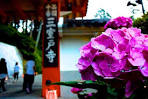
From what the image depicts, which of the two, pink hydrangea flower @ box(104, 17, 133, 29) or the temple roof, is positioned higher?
the temple roof

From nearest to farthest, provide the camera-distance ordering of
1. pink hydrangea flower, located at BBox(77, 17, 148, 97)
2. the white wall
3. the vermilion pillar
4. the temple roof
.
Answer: pink hydrangea flower, located at BBox(77, 17, 148, 97)
the temple roof
the vermilion pillar
the white wall

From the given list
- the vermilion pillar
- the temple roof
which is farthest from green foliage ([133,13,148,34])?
the vermilion pillar

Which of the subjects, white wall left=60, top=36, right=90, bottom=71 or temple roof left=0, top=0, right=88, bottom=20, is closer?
temple roof left=0, top=0, right=88, bottom=20

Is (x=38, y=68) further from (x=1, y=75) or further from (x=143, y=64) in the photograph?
(x=143, y=64)

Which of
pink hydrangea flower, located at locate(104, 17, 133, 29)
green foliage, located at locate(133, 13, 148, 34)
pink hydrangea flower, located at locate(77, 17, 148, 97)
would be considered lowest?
pink hydrangea flower, located at locate(77, 17, 148, 97)

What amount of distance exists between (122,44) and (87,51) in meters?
0.17

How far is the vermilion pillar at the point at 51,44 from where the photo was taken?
8727 millimetres

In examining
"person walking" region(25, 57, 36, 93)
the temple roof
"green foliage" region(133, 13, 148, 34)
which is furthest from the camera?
"person walking" region(25, 57, 36, 93)

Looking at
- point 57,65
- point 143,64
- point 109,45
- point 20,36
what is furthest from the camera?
point 20,36

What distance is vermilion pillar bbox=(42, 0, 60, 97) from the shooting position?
873 cm

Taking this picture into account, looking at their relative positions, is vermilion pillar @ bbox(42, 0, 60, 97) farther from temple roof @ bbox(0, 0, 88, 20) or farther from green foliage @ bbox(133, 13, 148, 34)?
green foliage @ bbox(133, 13, 148, 34)

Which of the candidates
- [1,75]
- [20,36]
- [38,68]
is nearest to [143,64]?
[1,75]

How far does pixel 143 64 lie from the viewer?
36.6 inches

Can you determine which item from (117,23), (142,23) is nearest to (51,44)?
(142,23)
